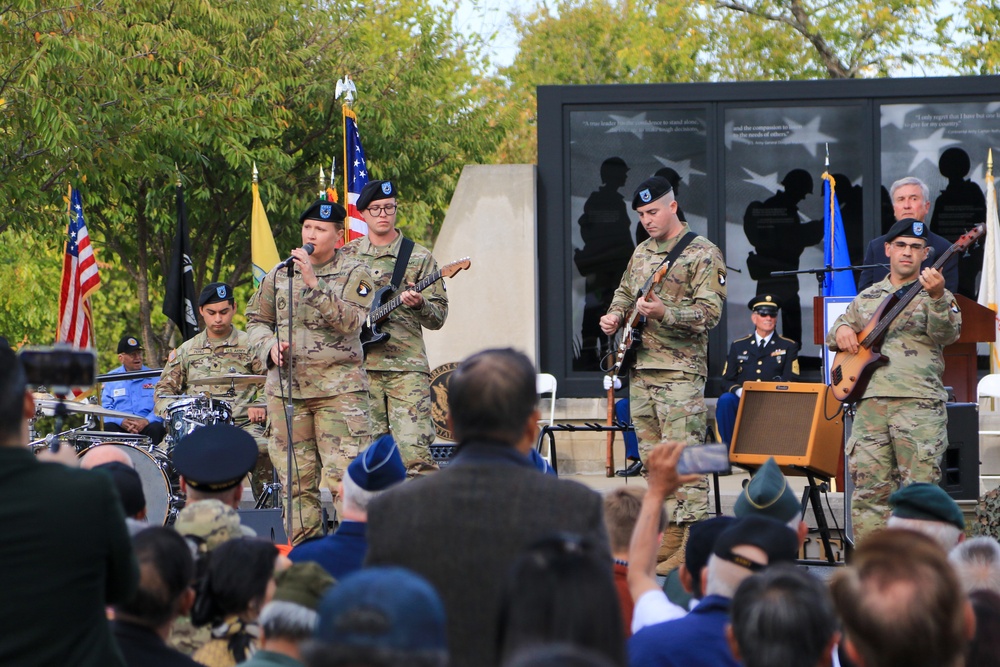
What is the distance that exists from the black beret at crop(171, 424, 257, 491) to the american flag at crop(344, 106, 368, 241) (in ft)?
24.8

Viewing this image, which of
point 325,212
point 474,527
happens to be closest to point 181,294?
point 325,212

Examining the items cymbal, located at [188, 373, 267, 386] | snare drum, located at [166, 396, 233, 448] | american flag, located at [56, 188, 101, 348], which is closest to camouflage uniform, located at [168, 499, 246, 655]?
snare drum, located at [166, 396, 233, 448]

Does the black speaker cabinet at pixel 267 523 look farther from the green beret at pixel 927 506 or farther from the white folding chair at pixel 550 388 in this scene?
the white folding chair at pixel 550 388

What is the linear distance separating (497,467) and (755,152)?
1143 cm

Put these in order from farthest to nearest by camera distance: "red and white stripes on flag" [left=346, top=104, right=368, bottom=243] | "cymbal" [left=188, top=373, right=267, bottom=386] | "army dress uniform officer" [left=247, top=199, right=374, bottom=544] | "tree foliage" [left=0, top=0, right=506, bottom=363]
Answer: "red and white stripes on flag" [left=346, top=104, right=368, bottom=243] < "tree foliage" [left=0, top=0, right=506, bottom=363] < "cymbal" [left=188, top=373, right=267, bottom=386] < "army dress uniform officer" [left=247, top=199, right=374, bottom=544]

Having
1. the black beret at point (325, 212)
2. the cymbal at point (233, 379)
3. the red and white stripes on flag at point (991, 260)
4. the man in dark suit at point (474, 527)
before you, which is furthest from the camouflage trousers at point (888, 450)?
the red and white stripes on flag at point (991, 260)

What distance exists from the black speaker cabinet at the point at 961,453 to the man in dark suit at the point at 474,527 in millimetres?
6103

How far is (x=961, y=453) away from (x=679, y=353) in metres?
1.97

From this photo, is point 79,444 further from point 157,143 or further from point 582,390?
point 157,143

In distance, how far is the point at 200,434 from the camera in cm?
517

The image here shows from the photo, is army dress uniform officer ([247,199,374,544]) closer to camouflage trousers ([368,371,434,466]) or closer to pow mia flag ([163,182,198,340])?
camouflage trousers ([368,371,434,466])

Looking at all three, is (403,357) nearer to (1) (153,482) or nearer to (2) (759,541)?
(1) (153,482)

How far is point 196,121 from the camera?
15555 mm

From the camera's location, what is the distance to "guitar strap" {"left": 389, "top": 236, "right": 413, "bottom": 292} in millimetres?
8727
